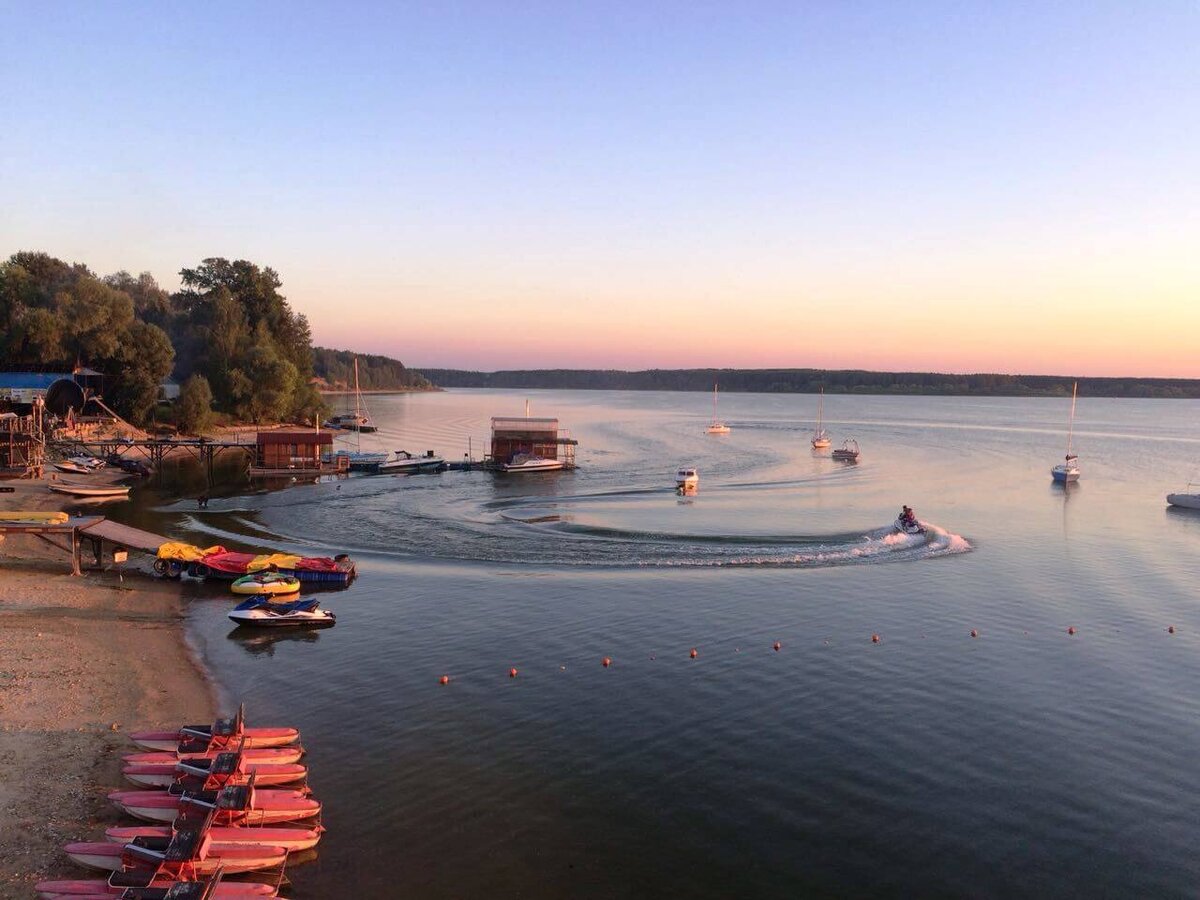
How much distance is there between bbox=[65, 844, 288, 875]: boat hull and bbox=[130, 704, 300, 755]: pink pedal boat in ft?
12.2

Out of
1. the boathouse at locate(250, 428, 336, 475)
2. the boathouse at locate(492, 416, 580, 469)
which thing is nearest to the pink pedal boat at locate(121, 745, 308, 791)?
the boathouse at locate(250, 428, 336, 475)

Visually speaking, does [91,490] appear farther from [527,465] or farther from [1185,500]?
[1185,500]

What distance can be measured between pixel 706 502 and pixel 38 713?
2272 inches

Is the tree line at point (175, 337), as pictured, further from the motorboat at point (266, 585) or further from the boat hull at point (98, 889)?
the boat hull at point (98, 889)

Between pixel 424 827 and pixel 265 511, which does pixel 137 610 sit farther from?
pixel 265 511

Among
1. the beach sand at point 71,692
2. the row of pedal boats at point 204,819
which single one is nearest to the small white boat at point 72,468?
the beach sand at point 71,692

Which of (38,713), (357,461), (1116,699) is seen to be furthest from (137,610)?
(357,461)

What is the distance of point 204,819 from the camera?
17.7m

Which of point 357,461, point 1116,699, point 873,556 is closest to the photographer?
point 1116,699

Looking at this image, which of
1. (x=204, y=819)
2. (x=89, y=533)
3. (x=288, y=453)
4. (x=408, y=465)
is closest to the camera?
(x=204, y=819)

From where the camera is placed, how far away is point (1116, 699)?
29.0m

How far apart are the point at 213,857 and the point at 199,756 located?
413cm

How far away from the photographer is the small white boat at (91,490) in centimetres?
6625

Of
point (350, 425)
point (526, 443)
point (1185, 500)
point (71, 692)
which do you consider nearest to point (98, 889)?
point (71, 692)
